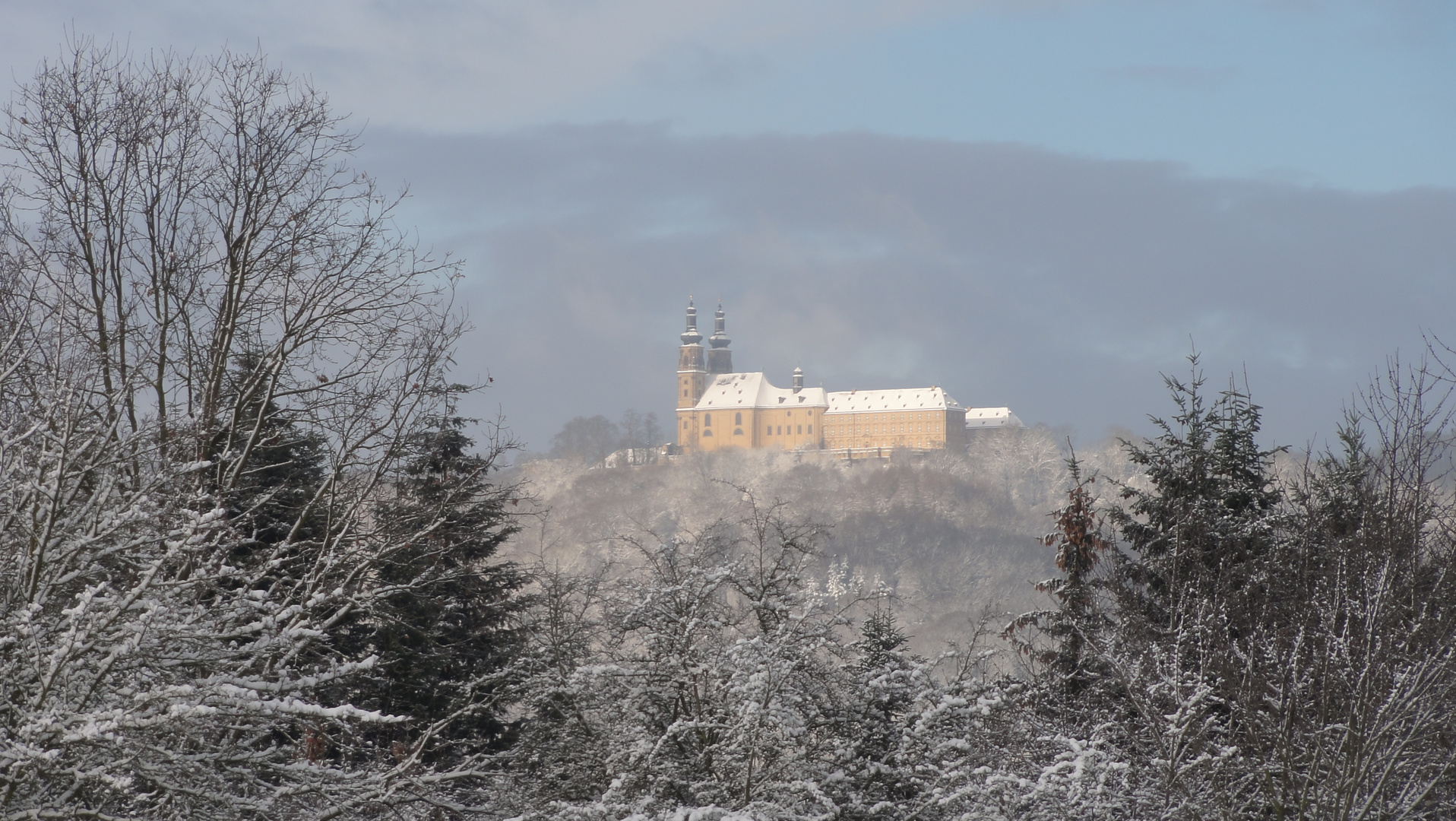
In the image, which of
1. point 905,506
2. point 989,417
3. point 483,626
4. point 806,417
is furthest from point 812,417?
point 483,626

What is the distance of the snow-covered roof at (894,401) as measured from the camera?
14925cm

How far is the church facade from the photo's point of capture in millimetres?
148625

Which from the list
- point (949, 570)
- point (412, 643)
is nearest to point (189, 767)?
point (412, 643)

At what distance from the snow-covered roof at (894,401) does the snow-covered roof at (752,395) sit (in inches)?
101

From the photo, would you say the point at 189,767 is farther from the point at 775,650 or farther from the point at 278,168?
the point at 278,168

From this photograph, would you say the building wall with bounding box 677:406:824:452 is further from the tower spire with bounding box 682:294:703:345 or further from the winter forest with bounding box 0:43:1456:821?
the winter forest with bounding box 0:43:1456:821

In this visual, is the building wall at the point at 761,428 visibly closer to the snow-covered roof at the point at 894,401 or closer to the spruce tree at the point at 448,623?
the snow-covered roof at the point at 894,401

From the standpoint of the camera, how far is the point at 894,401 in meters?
152

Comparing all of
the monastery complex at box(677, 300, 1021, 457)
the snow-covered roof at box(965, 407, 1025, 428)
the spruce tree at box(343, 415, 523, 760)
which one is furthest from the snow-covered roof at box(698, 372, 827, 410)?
the spruce tree at box(343, 415, 523, 760)

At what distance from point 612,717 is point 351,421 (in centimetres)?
377

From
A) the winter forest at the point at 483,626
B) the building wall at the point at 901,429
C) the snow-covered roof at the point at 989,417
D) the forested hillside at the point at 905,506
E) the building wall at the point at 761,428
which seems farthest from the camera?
the snow-covered roof at the point at 989,417

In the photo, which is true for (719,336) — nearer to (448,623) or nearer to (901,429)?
(901,429)

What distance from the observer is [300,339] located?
1084cm

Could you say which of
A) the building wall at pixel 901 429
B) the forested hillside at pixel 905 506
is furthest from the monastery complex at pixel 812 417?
the forested hillside at pixel 905 506
